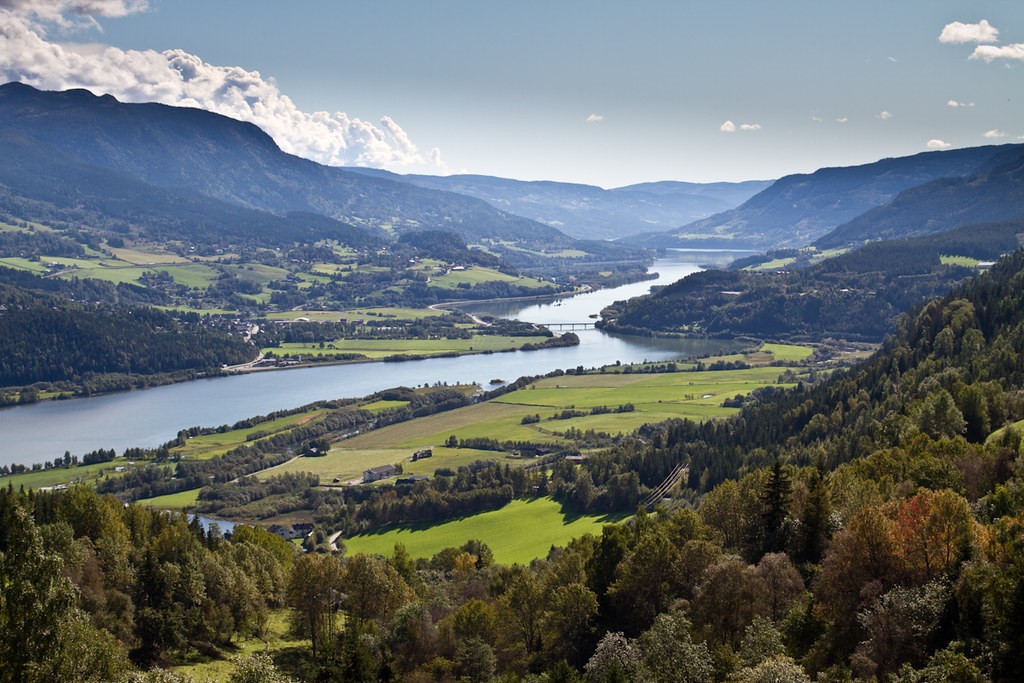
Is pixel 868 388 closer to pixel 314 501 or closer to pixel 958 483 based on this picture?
pixel 958 483

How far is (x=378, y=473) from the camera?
77438 mm

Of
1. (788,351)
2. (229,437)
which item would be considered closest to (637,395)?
(229,437)

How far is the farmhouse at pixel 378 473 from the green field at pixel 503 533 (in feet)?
42.2

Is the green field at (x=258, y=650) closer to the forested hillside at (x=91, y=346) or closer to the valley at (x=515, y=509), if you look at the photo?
the valley at (x=515, y=509)

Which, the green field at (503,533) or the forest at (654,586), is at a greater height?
the forest at (654,586)

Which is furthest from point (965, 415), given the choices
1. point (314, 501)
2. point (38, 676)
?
point (314, 501)

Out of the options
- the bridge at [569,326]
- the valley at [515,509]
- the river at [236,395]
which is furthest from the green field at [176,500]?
the bridge at [569,326]

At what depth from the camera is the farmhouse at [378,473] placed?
76.4m

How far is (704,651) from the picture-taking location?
25969 mm

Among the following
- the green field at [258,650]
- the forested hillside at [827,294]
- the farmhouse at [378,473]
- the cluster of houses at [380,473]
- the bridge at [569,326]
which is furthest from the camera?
the bridge at [569,326]

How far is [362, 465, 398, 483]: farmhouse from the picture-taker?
251 feet

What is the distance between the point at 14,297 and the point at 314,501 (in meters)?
111

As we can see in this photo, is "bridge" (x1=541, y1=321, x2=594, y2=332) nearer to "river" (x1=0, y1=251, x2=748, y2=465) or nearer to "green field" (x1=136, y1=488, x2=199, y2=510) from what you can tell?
"river" (x1=0, y1=251, x2=748, y2=465)

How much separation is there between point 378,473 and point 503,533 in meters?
20.0
